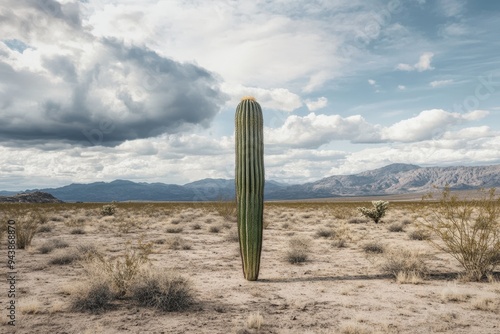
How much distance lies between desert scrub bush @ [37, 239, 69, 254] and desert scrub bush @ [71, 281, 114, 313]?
8.07m

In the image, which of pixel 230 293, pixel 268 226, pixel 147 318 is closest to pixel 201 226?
pixel 268 226

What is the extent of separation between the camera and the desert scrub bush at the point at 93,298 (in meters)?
7.20

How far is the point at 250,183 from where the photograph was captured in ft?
31.0

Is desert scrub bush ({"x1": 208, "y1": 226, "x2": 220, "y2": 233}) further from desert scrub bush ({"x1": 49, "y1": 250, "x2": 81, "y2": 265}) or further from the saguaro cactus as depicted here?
the saguaro cactus

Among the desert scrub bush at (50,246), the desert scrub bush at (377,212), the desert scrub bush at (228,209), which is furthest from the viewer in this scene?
the desert scrub bush at (228,209)

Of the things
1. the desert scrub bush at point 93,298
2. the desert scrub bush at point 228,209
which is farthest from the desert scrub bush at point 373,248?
the desert scrub bush at point 228,209

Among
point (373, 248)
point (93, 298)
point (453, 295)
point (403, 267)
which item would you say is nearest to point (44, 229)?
point (93, 298)

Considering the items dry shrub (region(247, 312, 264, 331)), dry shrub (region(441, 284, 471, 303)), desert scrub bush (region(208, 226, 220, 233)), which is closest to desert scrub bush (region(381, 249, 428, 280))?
dry shrub (region(441, 284, 471, 303))

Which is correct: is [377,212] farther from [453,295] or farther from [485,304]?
[485,304]

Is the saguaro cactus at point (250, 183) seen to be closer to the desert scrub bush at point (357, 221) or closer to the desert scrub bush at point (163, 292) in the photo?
the desert scrub bush at point (163, 292)

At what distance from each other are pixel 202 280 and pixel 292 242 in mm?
5500

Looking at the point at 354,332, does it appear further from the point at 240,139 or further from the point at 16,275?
the point at 16,275

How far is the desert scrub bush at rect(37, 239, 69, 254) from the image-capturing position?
14.2 m

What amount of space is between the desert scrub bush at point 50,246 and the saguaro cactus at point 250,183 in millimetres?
8983
